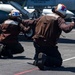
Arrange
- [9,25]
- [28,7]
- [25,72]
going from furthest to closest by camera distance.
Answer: [28,7]
[9,25]
[25,72]

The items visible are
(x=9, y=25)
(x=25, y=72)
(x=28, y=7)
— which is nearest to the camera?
(x=25, y=72)

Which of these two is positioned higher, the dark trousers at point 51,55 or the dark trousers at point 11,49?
the dark trousers at point 51,55

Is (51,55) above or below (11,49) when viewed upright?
above

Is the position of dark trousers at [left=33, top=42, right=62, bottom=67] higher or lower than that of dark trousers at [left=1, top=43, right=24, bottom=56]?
higher

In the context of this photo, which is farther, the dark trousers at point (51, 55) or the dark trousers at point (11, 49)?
the dark trousers at point (11, 49)

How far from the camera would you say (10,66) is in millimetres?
11352

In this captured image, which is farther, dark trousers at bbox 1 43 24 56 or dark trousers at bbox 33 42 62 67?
dark trousers at bbox 1 43 24 56

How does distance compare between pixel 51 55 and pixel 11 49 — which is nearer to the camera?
pixel 51 55

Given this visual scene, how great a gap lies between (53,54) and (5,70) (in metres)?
1.31

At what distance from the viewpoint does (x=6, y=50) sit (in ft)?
43.6

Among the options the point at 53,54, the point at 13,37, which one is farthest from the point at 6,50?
the point at 53,54

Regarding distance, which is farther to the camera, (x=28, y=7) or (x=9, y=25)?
(x=28, y=7)

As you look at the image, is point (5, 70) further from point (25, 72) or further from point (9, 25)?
point (9, 25)

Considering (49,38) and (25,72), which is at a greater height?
(49,38)
